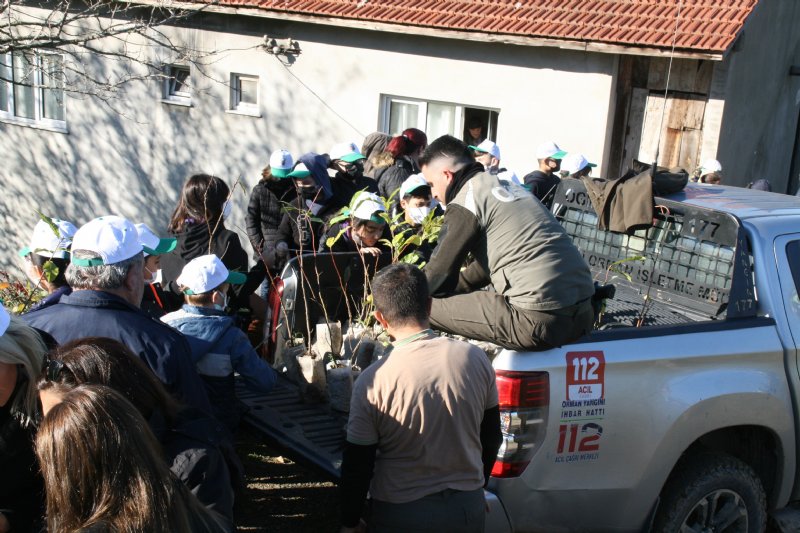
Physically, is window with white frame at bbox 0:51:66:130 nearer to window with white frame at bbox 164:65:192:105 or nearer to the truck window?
window with white frame at bbox 164:65:192:105

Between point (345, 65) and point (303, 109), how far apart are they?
90cm

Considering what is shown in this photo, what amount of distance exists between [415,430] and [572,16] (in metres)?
8.75

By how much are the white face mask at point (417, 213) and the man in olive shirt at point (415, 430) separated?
112 inches

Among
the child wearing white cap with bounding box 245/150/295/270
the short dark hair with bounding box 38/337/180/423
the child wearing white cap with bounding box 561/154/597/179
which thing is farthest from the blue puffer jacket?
the child wearing white cap with bounding box 561/154/597/179

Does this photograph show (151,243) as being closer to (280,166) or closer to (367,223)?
(367,223)

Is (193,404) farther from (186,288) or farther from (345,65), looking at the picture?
(345,65)

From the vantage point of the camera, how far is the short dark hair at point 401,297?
342 cm

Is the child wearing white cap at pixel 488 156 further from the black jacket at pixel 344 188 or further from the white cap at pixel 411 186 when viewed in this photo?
the white cap at pixel 411 186

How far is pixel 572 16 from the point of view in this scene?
10891mm

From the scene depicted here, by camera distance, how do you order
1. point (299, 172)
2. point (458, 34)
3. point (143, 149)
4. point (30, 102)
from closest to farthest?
point (299, 172) < point (458, 34) < point (143, 149) < point (30, 102)

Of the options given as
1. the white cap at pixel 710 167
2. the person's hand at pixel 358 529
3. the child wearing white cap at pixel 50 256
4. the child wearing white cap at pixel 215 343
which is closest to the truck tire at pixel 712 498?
the person's hand at pixel 358 529

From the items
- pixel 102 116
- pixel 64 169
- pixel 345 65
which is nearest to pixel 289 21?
Result: pixel 345 65

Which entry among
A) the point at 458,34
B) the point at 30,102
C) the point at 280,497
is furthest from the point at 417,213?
the point at 30,102

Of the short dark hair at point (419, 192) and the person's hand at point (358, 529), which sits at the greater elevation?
the short dark hair at point (419, 192)
